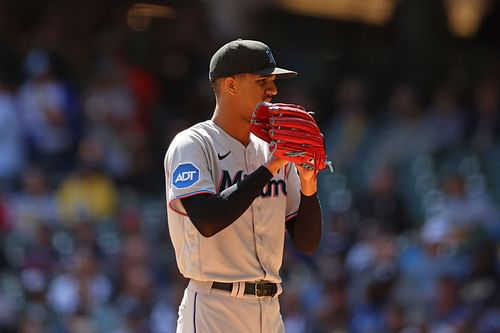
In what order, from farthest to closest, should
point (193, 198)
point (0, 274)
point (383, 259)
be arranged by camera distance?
1. point (0, 274)
2. point (383, 259)
3. point (193, 198)

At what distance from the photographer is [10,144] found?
32.3ft

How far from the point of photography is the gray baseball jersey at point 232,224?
390 cm

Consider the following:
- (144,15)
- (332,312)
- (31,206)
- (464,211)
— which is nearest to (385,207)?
(464,211)

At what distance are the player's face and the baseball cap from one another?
29mm

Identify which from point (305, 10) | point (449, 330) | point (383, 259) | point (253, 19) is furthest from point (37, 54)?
point (449, 330)

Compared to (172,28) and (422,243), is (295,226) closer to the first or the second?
(422,243)

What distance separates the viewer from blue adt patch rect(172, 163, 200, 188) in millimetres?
3828

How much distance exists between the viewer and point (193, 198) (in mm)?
3814

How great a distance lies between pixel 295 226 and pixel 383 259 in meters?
4.17

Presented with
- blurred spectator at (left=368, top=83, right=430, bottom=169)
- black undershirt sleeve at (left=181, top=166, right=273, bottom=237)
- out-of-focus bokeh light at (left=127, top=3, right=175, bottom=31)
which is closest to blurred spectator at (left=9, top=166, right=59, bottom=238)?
out-of-focus bokeh light at (left=127, top=3, right=175, bottom=31)

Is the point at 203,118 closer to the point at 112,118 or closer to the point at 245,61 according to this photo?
the point at 112,118

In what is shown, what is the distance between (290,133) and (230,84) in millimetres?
352

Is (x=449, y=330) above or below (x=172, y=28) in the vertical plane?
below

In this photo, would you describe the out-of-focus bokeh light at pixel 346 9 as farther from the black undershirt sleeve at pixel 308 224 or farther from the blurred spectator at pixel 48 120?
the black undershirt sleeve at pixel 308 224
